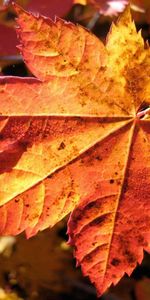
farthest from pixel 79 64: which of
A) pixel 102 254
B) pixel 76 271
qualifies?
pixel 76 271

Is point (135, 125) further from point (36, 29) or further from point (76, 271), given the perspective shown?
point (76, 271)

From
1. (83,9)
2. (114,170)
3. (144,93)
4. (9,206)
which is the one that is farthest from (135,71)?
(83,9)

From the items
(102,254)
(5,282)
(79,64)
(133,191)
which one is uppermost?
(79,64)

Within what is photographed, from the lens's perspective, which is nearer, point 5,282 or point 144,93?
point 144,93

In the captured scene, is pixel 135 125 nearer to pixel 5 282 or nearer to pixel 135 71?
pixel 135 71

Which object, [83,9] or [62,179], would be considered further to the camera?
[83,9]

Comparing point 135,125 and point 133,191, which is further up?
point 135,125
